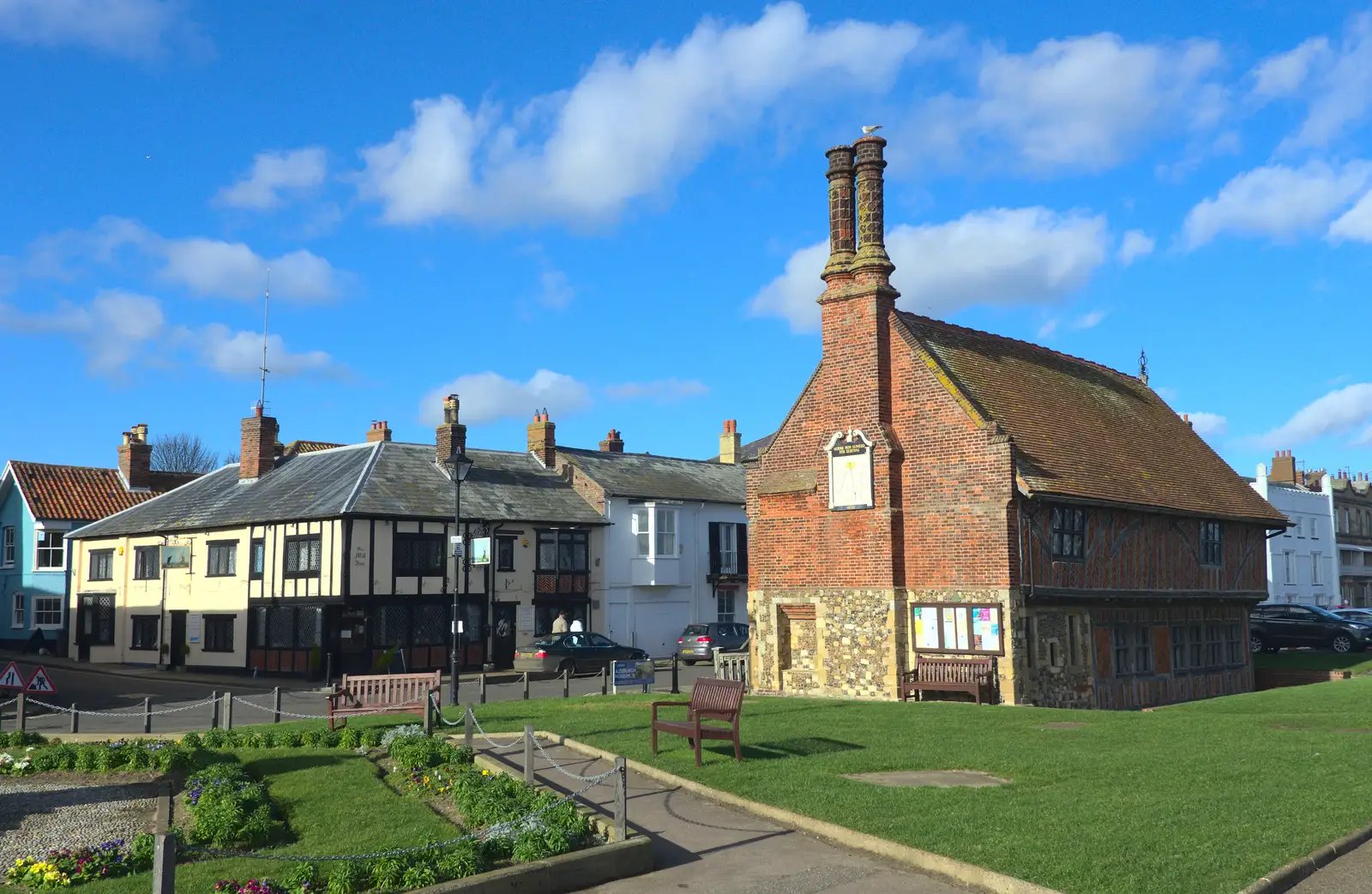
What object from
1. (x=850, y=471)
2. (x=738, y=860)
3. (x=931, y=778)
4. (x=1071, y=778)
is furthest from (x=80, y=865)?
(x=850, y=471)

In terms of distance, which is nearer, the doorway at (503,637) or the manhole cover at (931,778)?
the manhole cover at (931,778)

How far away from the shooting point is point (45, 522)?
45906mm

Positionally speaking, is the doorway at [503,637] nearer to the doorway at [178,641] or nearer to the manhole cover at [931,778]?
the doorway at [178,641]

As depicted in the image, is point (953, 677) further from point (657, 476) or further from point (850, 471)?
point (657, 476)

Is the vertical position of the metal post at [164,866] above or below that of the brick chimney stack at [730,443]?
below

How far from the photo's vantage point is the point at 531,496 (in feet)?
133

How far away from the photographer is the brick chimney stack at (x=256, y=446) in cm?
4091

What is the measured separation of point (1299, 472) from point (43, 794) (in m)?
79.5

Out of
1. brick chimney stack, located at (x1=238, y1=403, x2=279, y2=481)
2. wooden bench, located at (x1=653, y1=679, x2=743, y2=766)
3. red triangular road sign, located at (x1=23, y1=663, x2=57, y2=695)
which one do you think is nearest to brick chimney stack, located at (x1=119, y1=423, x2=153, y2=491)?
brick chimney stack, located at (x1=238, y1=403, x2=279, y2=481)

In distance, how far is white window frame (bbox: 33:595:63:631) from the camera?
46156 mm

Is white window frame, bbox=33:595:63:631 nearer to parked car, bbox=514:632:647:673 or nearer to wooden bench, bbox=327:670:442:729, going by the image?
parked car, bbox=514:632:647:673

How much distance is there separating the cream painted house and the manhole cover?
65.1 feet

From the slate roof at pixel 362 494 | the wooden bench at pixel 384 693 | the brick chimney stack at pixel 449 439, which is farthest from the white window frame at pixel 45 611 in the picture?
the wooden bench at pixel 384 693

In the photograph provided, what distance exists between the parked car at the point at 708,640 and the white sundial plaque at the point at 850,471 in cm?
1283
